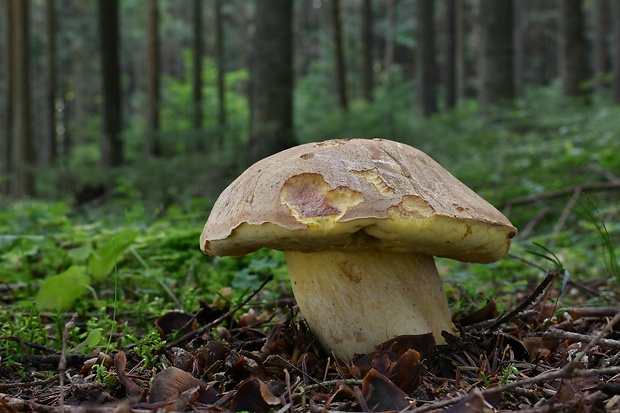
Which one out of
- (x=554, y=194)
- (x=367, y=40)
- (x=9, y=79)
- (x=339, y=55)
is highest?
(x=367, y=40)

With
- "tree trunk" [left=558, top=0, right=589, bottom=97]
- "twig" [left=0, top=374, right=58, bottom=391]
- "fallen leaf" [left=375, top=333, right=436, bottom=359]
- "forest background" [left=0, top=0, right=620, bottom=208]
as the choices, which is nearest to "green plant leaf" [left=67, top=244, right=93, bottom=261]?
"twig" [left=0, top=374, right=58, bottom=391]

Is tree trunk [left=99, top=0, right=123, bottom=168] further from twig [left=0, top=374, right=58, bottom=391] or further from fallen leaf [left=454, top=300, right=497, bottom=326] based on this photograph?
fallen leaf [left=454, top=300, right=497, bottom=326]

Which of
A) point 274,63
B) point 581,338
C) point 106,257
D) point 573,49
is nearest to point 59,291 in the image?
point 106,257

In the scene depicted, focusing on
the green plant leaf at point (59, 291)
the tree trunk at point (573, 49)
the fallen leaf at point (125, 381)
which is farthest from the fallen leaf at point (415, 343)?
the tree trunk at point (573, 49)

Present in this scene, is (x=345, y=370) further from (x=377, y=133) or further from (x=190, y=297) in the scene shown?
(x=377, y=133)

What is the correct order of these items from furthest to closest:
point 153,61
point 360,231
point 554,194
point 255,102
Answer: point 153,61 → point 255,102 → point 554,194 → point 360,231

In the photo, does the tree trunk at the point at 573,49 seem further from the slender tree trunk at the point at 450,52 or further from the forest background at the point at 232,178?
the slender tree trunk at the point at 450,52

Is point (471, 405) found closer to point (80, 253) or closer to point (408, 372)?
point (408, 372)
